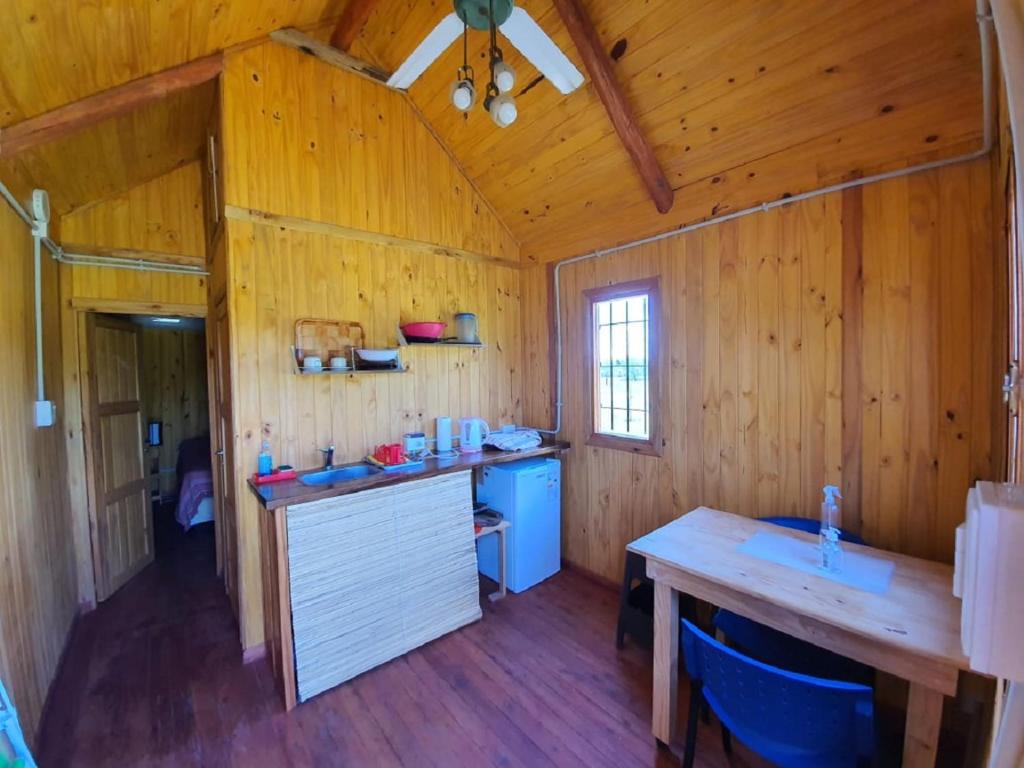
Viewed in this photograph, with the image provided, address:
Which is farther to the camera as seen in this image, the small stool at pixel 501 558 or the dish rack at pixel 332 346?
the small stool at pixel 501 558

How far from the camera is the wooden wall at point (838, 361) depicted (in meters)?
1.73

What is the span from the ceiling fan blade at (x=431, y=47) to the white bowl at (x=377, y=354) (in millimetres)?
1373

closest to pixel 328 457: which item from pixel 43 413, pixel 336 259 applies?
pixel 336 259

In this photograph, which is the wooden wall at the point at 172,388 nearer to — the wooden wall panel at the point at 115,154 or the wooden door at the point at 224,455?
the wooden door at the point at 224,455

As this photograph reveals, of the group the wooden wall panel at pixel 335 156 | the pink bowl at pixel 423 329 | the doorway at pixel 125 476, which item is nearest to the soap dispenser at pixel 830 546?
the pink bowl at pixel 423 329

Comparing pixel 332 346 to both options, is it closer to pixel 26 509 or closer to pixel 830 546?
pixel 26 509

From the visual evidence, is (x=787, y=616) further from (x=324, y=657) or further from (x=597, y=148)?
(x=597, y=148)

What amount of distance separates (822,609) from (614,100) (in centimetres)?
234

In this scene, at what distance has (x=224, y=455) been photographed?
2.87 meters

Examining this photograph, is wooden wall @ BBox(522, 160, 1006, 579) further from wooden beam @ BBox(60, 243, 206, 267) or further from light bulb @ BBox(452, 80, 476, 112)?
wooden beam @ BBox(60, 243, 206, 267)

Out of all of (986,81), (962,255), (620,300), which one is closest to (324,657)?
(620,300)

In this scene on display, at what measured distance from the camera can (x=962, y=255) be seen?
1723 millimetres

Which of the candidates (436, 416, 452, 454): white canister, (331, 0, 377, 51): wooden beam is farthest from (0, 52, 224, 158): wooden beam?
(436, 416, 452, 454): white canister

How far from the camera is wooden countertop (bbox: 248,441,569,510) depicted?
80.2 inches
